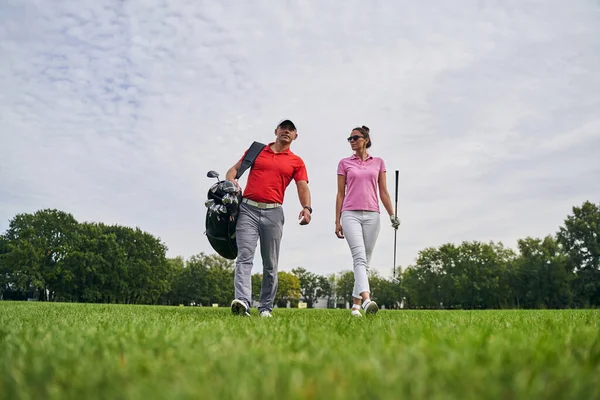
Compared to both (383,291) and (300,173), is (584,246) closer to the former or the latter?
(383,291)

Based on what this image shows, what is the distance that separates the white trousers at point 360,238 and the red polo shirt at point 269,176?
4.18 ft

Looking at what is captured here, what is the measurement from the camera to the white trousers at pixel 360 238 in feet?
26.7

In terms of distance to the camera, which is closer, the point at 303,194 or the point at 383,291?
the point at 303,194

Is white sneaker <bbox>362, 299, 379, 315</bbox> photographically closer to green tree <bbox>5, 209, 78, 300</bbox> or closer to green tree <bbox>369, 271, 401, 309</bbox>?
green tree <bbox>5, 209, 78, 300</bbox>

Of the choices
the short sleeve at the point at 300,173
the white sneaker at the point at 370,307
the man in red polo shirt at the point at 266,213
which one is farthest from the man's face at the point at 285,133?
the white sneaker at the point at 370,307

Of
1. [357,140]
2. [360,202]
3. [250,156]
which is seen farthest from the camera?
[357,140]

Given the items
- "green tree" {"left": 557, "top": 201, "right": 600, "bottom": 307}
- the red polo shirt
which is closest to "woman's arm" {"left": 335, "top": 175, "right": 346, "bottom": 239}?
the red polo shirt

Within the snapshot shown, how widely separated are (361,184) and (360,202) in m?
0.33

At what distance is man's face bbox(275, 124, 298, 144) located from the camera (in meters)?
8.02

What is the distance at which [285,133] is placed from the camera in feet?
26.3

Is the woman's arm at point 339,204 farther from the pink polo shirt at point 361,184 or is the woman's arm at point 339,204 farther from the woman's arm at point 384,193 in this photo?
the woman's arm at point 384,193

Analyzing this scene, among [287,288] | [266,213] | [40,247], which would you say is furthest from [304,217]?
[287,288]

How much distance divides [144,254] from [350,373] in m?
73.7

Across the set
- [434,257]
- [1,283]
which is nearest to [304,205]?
[1,283]
